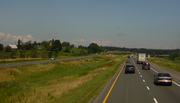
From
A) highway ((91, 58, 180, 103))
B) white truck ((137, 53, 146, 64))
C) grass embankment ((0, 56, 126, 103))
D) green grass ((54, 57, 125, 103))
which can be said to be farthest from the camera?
white truck ((137, 53, 146, 64))

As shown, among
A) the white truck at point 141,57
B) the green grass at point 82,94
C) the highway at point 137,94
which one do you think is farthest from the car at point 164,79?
the white truck at point 141,57

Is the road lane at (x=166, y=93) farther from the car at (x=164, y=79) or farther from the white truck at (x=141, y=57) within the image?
the white truck at (x=141, y=57)

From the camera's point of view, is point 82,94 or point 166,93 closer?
point 82,94

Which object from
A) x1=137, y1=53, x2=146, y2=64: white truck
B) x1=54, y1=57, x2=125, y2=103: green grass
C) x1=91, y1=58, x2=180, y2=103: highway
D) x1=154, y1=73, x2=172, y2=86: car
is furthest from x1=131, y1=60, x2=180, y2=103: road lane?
x1=137, y1=53, x2=146, y2=64: white truck

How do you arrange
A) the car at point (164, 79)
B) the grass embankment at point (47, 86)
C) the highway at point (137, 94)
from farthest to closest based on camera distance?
1. the car at point (164, 79)
2. the grass embankment at point (47, 86)
3. the highway at point (137, 94)

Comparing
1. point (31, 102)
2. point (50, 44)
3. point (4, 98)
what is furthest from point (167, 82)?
point (50, 44)

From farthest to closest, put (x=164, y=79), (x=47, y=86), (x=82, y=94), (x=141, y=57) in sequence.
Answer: (x=141, y=57) < (x=47, y=86) < (x=164, y=79) < (x=82, y=94)

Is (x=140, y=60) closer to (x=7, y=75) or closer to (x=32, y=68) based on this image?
(x=32, y=68)

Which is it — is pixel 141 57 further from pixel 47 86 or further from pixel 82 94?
pixel 82 94

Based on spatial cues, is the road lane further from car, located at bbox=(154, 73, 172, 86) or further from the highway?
car, located at bbox=(154, 73, 172, 86)

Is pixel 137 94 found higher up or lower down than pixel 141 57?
lower down

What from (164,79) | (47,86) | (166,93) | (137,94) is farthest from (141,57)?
(137,94)

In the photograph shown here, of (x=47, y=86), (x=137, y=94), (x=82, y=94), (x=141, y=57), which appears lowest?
(x=47, y=86)

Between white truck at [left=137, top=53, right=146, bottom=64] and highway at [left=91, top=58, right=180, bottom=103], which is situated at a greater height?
white truck at [left=137, top=53, right=146, bottom=64]
